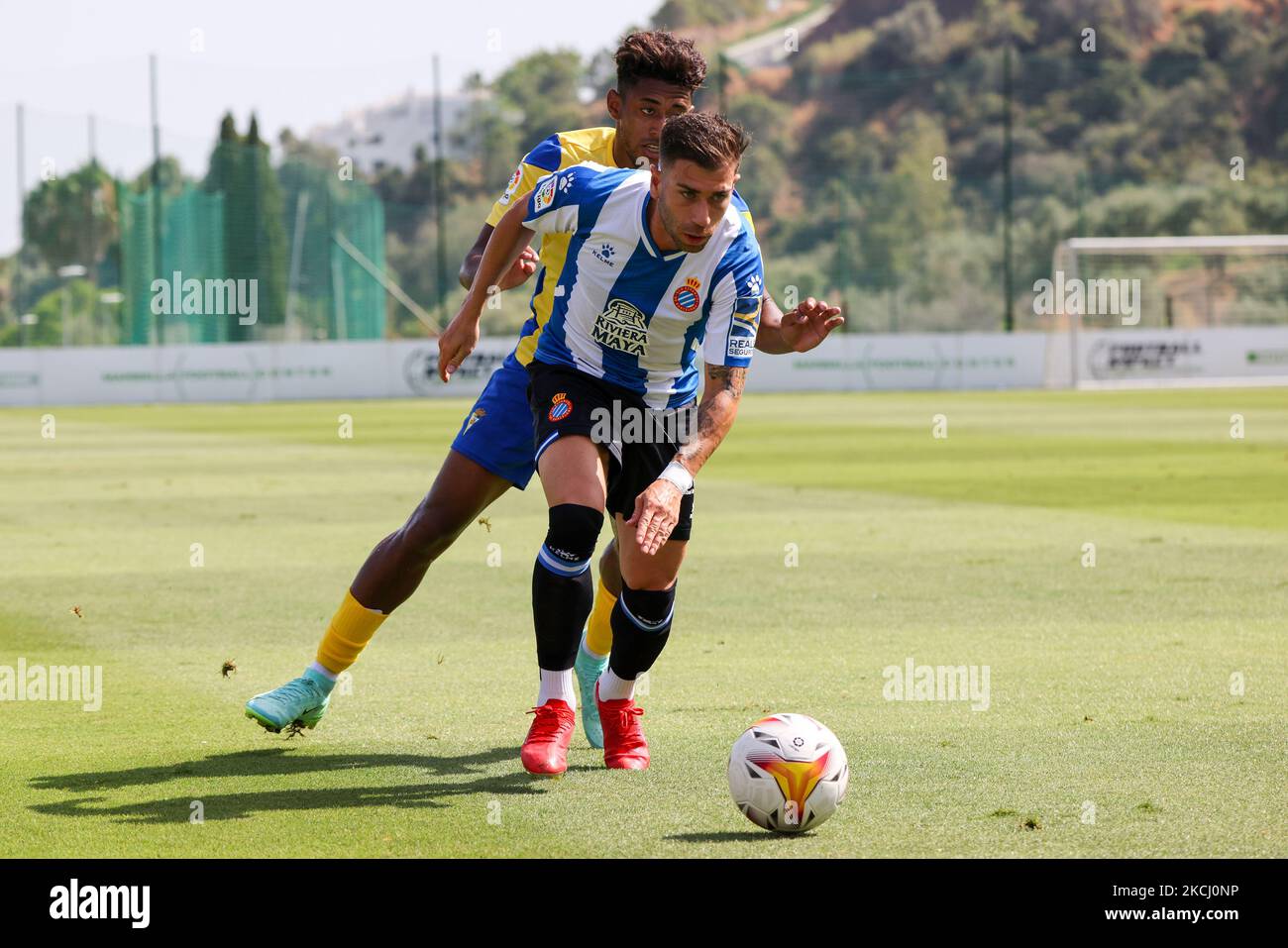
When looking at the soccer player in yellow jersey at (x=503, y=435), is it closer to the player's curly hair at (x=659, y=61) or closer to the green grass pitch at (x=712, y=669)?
the player's curly hair at (x=659, y=61)

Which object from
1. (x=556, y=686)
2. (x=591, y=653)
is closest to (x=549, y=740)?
(x=556, y=686)

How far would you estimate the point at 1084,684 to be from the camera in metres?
7.05

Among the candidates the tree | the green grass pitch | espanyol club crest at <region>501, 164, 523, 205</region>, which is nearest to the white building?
the tree

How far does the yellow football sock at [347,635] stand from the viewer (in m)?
6.10

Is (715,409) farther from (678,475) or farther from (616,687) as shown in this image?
(616,687)

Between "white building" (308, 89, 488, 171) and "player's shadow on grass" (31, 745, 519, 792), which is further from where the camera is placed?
"white building" (308, 89, 488, 171)

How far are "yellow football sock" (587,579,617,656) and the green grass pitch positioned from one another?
342 millimetres

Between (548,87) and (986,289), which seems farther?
(548,87)

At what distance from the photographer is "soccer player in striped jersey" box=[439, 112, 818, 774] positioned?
5.61 m

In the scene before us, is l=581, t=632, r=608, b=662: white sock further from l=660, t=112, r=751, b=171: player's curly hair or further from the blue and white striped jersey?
l=660, t=112, r=751, b=171: player's curly hair

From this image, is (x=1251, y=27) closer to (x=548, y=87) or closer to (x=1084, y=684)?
(x=548, y=87)

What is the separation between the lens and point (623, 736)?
226 inches

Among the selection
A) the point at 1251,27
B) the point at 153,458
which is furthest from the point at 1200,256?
the point at 1251,27
